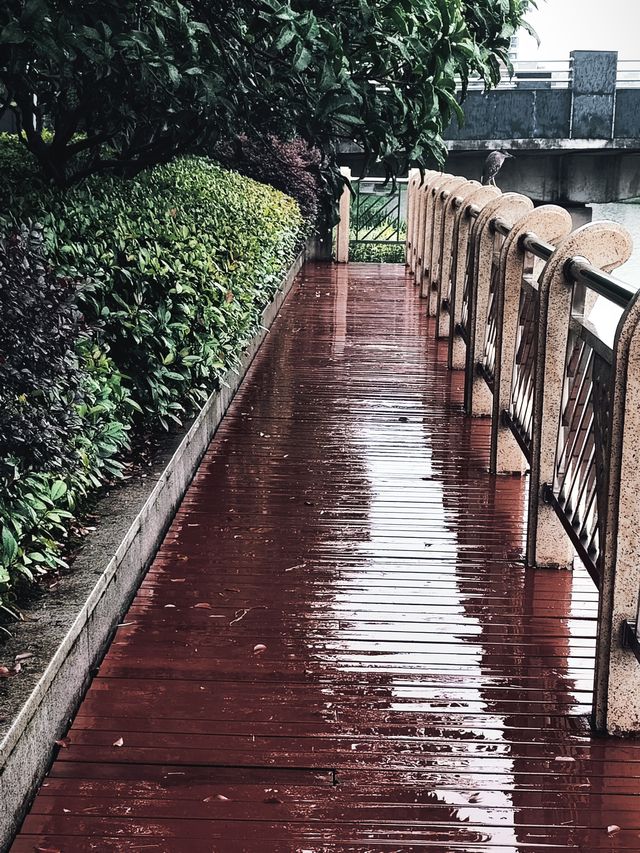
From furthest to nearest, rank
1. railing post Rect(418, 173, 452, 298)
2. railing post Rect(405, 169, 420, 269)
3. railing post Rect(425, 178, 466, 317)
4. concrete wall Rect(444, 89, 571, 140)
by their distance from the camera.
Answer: concrete wall Rect(444, 89, 571, 140)
railing post Rect(405, 169, 420, 269)
railing post Rect(418, 173, 452, 298)
railing post Rect(425, 178, 466, 317)

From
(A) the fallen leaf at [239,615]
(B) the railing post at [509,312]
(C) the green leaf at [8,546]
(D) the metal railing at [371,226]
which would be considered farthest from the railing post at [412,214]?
(C) the green leaf at [8,546]

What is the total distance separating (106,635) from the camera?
3752mm

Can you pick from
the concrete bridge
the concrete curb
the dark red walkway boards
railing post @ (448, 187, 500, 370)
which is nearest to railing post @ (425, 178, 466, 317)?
railing post @ (448, 187, 500, 370)

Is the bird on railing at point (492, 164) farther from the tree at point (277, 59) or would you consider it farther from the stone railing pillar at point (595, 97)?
the tree at point (277, 59)

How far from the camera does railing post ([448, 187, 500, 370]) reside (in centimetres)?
857

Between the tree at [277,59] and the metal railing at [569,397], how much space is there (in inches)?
32.6

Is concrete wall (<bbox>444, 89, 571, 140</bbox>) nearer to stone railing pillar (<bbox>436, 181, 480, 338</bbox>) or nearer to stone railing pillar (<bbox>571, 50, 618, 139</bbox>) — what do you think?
stone railing pillar (<bbox>571, 50, 618, 139</bbox>)

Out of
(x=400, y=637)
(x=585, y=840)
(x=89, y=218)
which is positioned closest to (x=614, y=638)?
(x=585, y=840)

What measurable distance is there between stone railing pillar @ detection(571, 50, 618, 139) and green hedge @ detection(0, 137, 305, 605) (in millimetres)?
17058

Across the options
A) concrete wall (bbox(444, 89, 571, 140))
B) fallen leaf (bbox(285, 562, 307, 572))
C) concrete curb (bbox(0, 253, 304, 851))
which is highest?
concrete wall (bbox(444, 89, 571, 140))

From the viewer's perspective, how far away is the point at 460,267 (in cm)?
878

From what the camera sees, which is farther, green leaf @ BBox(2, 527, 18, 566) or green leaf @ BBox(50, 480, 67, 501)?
green leaf @ BBox(50, 480, 67, 501)

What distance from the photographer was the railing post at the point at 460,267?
857cm

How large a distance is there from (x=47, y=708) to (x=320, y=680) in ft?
3.09
